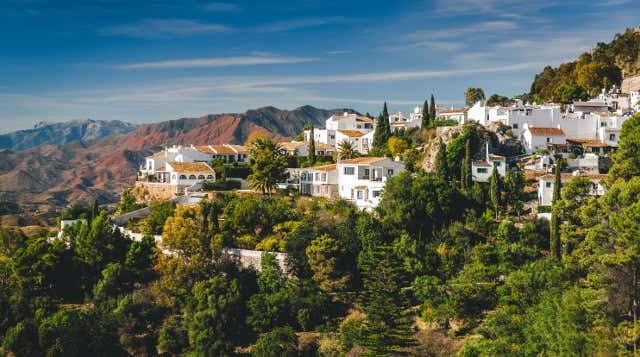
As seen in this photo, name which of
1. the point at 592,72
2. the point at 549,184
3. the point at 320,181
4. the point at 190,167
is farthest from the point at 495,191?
the point at 592,72

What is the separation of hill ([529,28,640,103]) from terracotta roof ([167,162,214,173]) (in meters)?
39.2

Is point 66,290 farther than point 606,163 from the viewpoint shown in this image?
No

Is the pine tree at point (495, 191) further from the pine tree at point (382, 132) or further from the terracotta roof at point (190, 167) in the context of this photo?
the terracotta roof at point (190, 167)

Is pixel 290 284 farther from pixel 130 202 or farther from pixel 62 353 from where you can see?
pixel 130 202

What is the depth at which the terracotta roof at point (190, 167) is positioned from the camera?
178 feet

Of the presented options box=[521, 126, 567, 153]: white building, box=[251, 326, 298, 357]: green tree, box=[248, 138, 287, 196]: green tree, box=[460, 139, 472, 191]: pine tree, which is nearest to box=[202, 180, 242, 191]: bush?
box=[248, 138, 287, 196]: green tree

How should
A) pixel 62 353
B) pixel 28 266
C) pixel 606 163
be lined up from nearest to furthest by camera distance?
pixel 62 353
pixel 28 266
pixel 606 163

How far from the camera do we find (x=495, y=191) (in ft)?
137

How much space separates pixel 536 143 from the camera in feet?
165

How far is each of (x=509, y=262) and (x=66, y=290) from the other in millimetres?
31077

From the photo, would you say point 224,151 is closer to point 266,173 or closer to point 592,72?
point 266,173

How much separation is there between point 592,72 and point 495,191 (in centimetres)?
3659

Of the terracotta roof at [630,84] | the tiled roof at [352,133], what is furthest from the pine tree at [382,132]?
the terracotta roof at [630,84]

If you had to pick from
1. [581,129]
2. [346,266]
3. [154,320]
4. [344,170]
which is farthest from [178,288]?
[581,129]
